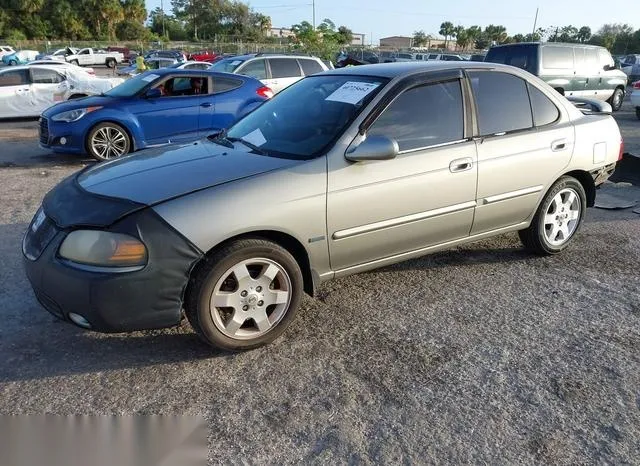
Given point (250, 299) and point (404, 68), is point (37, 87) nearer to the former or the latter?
point (404, 68)

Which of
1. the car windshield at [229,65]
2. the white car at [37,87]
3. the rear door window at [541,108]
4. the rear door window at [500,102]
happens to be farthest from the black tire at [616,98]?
the white car at [37,87]

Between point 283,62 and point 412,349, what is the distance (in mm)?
10177

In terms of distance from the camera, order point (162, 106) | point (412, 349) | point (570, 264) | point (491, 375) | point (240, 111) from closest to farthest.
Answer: point (491, 375), point (412, 349), point (570, 264), point (162, 106), point (240, 111)

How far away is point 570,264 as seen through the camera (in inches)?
179

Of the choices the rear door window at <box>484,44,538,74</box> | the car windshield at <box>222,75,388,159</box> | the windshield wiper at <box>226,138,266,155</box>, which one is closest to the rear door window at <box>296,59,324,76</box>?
the rear door window at <box>484,44,538,74</box>

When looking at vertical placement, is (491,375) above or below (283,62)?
below

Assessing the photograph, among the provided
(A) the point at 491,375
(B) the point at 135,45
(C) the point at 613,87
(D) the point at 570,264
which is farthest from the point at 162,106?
(B) the point at 135,45

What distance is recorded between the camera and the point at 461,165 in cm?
380

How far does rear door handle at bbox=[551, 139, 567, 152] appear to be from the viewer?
4.31 meters

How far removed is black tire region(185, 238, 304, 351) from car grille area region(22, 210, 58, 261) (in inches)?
33.3

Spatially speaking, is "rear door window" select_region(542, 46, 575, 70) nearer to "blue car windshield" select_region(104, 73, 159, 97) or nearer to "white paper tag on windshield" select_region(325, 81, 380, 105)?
"blue car windshield" select_region(104, 73, 159, 97)

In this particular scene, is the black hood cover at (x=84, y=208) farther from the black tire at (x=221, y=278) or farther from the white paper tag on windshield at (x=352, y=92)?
the white paper tag on windshield at (x=352, y=92)

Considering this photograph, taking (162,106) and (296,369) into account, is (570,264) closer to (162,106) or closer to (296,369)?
(296,369)

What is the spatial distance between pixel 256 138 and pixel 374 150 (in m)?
0.98
